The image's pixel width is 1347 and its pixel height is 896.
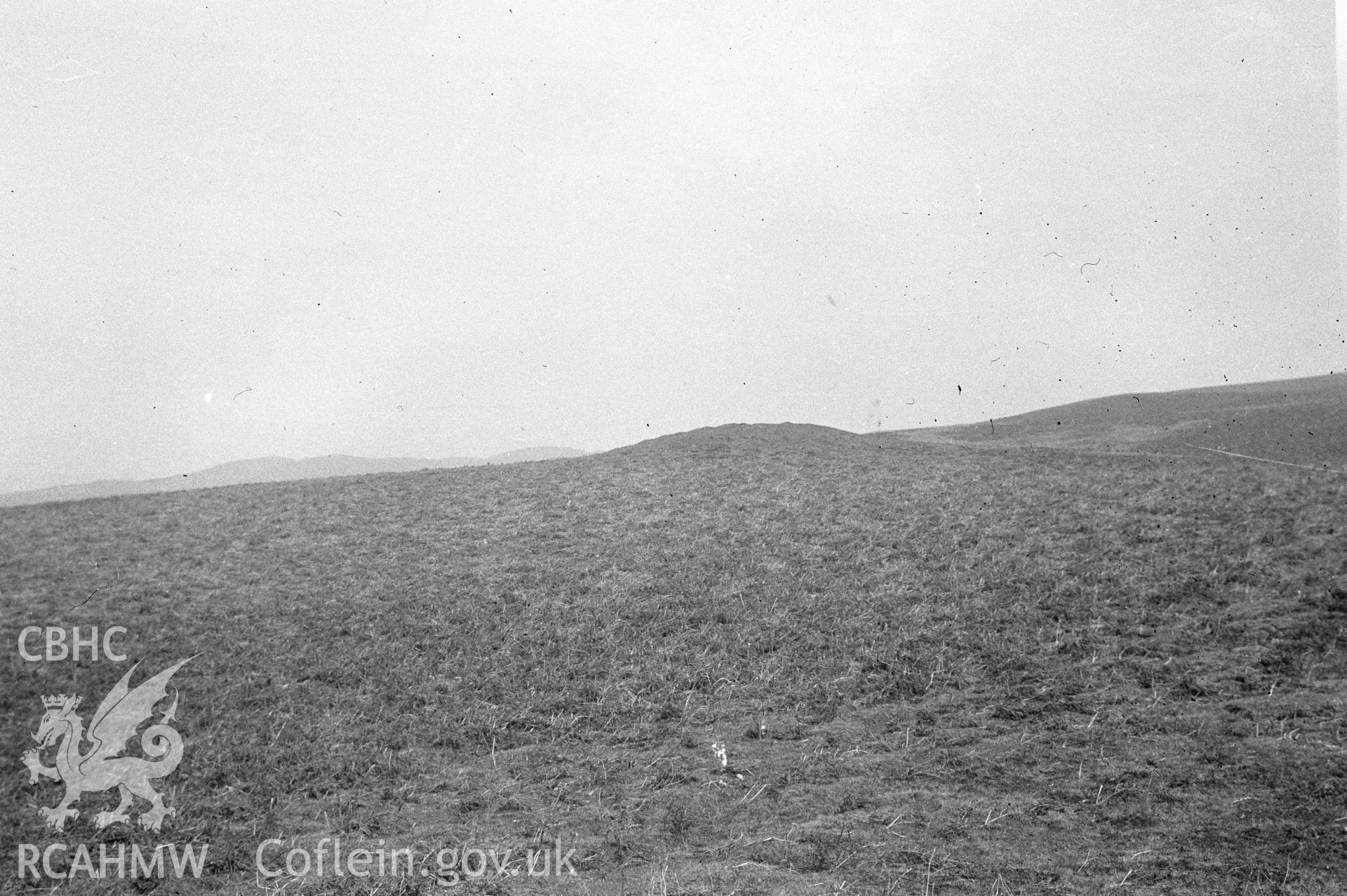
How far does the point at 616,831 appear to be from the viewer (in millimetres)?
9367

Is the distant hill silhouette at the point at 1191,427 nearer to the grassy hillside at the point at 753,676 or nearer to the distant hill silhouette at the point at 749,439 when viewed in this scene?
the distant hill silhouette at the point at 749,439

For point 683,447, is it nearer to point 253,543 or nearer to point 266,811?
point 253,543

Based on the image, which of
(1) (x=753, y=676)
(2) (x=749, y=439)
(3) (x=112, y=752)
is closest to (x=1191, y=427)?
(2) (x=749, y=439)

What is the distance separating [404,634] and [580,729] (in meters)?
5.87

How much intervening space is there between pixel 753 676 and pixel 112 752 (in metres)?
10.9

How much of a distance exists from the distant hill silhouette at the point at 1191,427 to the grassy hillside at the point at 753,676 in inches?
448

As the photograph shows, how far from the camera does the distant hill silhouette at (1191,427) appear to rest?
36.7 meters

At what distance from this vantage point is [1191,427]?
142 feet

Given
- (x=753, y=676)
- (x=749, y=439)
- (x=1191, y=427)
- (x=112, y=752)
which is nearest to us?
(x=112, y=752)

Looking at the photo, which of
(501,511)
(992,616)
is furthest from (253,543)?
(992,616)

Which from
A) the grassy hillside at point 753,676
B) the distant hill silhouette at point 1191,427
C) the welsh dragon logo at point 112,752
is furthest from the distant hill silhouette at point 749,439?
the welsh dragon logo at point 112,752

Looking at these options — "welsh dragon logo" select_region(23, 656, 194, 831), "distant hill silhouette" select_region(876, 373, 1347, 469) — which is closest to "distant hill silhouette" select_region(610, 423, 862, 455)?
"distant hill silhouette" select_region(876, 373, 1347, 469)

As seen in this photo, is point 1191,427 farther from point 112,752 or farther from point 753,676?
point 112,752

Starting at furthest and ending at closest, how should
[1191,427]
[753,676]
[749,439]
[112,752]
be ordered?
[1191,427], [749,439], [753,676], [112,752]
